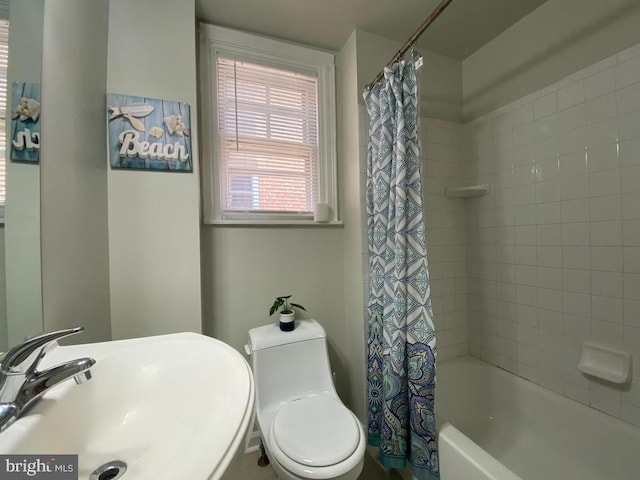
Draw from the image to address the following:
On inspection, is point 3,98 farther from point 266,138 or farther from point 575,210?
point 575,210

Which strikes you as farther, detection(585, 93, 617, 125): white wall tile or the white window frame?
the white window frame

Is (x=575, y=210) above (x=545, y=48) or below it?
below

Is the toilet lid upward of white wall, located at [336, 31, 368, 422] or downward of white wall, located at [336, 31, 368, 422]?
downward

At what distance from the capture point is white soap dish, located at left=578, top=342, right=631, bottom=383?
105cm

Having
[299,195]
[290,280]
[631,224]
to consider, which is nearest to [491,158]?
[631,224]

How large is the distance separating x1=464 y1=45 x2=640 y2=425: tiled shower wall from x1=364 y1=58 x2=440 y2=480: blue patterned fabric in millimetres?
631

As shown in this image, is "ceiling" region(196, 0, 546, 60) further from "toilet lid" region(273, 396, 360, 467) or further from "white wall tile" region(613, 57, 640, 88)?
"toilet lid" region(273, 396, 360, 467)

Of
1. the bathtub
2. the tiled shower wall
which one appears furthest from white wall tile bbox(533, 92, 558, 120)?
the bathtub

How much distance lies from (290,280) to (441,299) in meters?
1.02

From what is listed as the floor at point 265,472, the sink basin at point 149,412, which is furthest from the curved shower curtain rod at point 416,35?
the floor at point 265,472

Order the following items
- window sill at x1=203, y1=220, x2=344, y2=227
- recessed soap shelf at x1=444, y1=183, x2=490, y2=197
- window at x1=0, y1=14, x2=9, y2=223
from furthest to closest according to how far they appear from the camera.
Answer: recessed soap shelf at x1=444, y1=183, x2=490, y2=197
window sill at x1=203, y1=220, x2=344, y2=227
window at x1=0, y1=14, x2=9, y2=223

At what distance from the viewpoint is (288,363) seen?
4.18ft

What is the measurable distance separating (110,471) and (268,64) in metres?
1.84

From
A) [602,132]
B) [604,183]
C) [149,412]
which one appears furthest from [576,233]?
[149,412]
